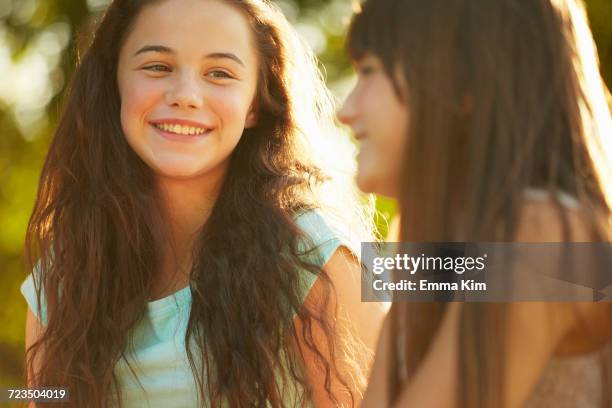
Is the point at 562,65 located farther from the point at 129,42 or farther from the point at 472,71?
the point at 129,42

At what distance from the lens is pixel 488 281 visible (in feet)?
4.74

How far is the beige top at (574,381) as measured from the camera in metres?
1.50

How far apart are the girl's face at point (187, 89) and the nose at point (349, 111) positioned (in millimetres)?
929

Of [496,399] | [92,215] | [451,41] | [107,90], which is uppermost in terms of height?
[107,90]

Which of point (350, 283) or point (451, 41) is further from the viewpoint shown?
point (350, 283)

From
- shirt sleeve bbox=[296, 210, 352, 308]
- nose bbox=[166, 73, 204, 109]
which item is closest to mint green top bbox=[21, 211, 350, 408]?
shirt sleeve bbox=[296, 210, 352, 308]

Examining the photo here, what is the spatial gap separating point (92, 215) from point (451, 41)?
1.48 meters

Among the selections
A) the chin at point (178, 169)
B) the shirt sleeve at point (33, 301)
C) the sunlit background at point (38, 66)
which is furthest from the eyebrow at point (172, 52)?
the sunlit background at point (38, 66)

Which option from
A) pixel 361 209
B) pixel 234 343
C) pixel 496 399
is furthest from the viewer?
pixel 361 209

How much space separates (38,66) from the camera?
616 cm

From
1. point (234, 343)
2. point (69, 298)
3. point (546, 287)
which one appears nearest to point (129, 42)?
point (69, 298)

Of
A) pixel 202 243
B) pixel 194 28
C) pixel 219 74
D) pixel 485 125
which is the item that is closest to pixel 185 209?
pixel 202 243

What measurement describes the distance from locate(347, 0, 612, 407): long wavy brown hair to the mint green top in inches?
39.3

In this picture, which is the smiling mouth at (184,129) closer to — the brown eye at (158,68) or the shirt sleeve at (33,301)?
the brown eye at (158,68)
